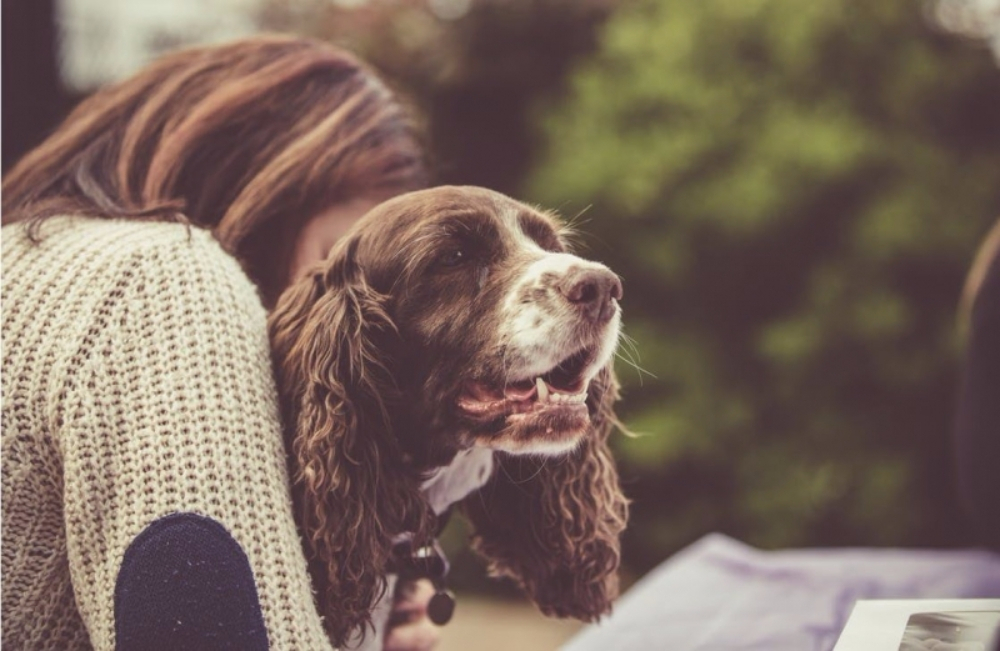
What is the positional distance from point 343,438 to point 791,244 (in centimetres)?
344

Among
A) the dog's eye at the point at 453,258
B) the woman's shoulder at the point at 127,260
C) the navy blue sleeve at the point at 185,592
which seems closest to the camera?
the navy blue sleeve at the point at 185,592

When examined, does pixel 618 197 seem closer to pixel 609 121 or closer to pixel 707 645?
pixel 609 121

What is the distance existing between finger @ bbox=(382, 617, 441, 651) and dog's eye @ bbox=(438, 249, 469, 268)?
2.34 ft

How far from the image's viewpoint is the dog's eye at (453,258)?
1711mm

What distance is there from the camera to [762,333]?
4.65 m

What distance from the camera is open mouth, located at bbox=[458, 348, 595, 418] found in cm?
163

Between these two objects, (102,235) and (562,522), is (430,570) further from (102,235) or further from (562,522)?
(102,235)

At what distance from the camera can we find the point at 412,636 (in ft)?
6.63

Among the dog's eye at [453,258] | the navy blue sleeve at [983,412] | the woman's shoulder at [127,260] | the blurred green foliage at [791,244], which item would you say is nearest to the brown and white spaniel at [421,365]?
the dog's eye at [453,258]

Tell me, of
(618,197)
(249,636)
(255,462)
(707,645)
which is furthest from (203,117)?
(618,197)

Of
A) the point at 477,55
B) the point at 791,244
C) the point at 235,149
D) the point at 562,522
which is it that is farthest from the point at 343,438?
the point at 477,55

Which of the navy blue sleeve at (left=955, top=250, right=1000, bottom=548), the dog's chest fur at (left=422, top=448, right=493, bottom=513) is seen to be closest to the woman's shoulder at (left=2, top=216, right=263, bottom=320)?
the dog's chest fur at (left=422, top=448, right=493, bottom=513)

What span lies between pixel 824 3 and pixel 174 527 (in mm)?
4156

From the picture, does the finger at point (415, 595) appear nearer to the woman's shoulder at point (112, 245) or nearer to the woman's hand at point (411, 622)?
the woman's hand at point (411, 622)
